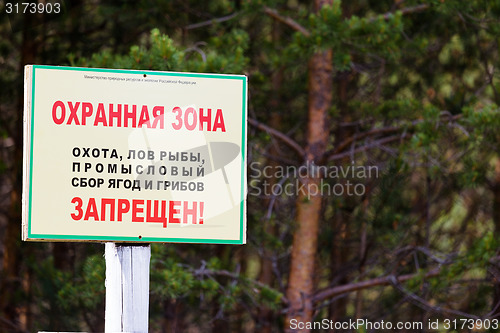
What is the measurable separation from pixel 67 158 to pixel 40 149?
10 centimetres

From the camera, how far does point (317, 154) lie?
22.0ft

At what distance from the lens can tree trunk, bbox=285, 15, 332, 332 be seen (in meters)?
6.67

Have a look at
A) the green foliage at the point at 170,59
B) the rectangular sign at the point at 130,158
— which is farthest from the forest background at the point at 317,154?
the rectangular sign at the point at 130,158

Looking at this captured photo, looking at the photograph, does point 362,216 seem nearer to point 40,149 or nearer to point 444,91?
point 444,91

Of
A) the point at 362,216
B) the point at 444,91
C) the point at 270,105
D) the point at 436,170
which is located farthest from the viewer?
the point at 444,91

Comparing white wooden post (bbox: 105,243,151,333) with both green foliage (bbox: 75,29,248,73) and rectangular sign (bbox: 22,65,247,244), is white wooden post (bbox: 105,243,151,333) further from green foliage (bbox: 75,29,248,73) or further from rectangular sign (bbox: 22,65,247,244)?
green foliage (bbox: 75,29,248,73)

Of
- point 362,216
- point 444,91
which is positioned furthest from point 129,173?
point 444,91

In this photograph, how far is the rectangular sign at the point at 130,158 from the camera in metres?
2.56

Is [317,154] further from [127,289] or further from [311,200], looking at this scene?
[127,289]

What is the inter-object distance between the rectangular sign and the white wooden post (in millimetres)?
91

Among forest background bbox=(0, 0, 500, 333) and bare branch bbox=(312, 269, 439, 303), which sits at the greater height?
forest background bbox=(0, 0, 500, 333)

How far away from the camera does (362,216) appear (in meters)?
7.43

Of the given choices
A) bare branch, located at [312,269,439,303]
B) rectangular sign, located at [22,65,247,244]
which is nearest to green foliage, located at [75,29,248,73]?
rectangular sign, located at [22,65,247,244]

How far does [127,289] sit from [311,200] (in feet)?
13.7
